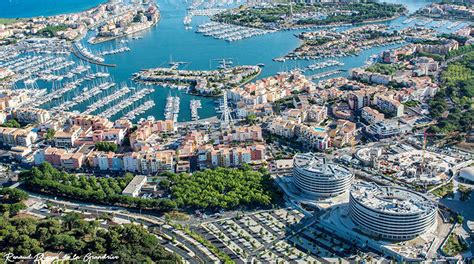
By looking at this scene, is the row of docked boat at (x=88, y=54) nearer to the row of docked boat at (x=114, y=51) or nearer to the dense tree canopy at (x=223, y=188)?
the row of docked boat at (x=114, y=51)

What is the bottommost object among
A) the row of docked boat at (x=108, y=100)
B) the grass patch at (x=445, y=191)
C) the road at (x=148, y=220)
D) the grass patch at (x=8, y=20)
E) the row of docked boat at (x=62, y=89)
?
the grass patch at (x=445, y=191)

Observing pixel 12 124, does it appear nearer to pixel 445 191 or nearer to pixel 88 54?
pixel 88 54

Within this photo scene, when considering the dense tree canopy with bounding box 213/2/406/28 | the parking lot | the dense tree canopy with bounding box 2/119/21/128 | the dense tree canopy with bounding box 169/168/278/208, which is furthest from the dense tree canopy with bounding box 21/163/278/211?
the dense tree canopy with bounding box 213/2/406/28

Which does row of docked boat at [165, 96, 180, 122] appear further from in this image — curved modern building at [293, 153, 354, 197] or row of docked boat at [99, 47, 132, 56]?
row of docked boat at [99, 47, 132, 56]

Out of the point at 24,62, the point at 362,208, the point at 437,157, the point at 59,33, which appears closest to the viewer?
the point at 362,208

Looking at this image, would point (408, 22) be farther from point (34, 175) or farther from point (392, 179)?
point (34, 175)

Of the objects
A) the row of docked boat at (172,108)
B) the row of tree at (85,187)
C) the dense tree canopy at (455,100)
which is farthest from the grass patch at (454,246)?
the row of docked boat at (172,108)

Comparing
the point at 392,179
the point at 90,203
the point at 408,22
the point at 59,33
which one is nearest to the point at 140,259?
the point at 90,203
